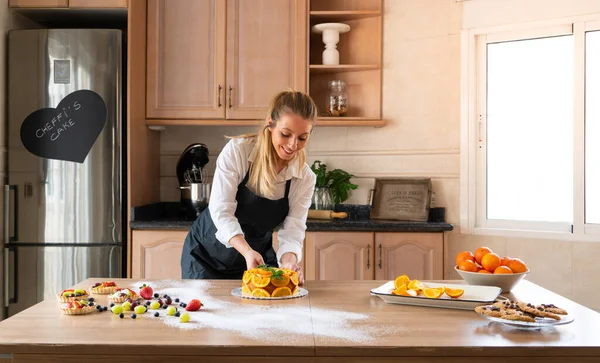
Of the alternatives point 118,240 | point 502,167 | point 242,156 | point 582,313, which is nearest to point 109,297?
point 242,156

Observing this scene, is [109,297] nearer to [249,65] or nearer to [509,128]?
[249,65]

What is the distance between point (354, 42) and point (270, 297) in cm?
254

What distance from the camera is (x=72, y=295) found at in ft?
6.20

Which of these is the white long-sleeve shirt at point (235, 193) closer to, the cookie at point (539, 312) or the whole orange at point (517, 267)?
the whole orange at point (517, 267)

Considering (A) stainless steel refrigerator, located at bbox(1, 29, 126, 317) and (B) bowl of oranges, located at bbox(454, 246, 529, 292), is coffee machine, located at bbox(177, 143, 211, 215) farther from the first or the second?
(B) bowl of oranges, located at bbox(454, 246, 529, 292)

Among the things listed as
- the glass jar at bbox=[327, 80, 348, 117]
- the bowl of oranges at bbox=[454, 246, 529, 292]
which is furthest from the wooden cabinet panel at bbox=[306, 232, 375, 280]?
the bowl of oranges at bbox=[454, 246, 529, 292]

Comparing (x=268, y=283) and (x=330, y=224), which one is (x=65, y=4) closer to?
(x=330, y=224)

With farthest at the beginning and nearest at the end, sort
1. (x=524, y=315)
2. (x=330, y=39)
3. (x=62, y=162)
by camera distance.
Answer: (x=330, y=39) < (x=62, y=162) < (x=524, y=315)

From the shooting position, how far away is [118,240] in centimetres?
365

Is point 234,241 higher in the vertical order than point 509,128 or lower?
lower

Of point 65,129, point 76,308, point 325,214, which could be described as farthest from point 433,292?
point 65,129

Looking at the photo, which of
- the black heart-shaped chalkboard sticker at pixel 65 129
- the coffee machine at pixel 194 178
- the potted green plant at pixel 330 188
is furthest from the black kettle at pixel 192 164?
the potted green plant at pixel 330 188

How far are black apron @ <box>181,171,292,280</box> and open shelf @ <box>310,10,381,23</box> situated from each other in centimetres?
171

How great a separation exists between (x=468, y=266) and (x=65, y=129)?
8.09 ft
